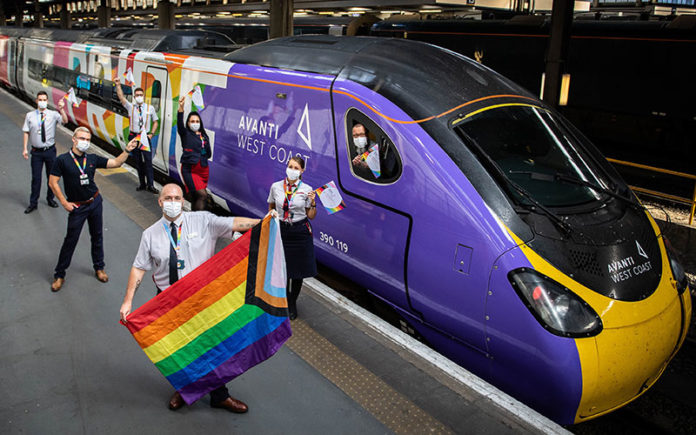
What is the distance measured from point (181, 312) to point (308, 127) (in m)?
2.70

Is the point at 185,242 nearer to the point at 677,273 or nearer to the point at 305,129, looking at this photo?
the point at 305,129

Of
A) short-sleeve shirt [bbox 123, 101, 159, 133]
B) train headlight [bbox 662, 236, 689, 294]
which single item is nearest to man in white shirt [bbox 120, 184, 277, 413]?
train headlight [bbox 662, 236, 689, 294]

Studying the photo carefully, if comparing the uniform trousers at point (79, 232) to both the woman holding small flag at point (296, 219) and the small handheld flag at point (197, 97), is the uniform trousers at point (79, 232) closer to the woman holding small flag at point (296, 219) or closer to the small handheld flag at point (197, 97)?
the woman holding small flag at point (296, 219)

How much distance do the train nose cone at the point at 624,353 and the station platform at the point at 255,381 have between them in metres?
0.41

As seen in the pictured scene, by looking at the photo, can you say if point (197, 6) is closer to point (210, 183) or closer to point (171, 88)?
point (171, 88)

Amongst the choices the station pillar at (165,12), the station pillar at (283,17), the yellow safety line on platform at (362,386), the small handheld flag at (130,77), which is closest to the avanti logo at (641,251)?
the yellow safety line on platform at (362,386)

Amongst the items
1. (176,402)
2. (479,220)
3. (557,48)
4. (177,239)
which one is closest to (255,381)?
(176,402)

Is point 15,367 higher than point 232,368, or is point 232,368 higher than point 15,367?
point 232,368

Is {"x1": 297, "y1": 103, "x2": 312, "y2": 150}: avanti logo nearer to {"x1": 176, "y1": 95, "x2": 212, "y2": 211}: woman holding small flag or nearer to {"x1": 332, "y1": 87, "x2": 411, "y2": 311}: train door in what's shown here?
{"x1": 332, "y1": 87, "x2": 411, "y2": 311}: train door

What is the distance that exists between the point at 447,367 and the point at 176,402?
2013mm

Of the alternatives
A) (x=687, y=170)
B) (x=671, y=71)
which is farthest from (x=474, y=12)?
(x=687, y=170)

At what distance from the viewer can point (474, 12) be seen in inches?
786

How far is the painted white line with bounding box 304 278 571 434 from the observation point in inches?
158

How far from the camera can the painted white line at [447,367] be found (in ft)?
13.1
